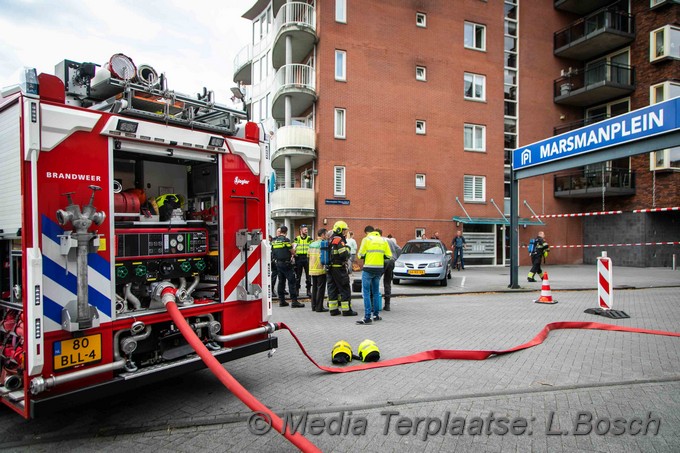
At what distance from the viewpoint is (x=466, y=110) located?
24.5 meters

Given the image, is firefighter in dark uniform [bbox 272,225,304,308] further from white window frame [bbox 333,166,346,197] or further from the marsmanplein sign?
white window frame [bbox 333,166,346,197]

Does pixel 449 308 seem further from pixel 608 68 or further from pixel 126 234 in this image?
pixel 608 68

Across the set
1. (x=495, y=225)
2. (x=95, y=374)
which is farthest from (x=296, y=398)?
(x=495, y=225)

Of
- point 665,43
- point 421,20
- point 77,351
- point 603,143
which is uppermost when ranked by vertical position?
point 421,20

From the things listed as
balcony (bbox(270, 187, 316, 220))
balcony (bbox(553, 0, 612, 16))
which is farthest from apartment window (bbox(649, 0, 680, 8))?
balcony (bbox(270, 187, 316, 220))

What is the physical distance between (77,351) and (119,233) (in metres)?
1.08

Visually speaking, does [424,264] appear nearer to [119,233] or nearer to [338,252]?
[338,252]

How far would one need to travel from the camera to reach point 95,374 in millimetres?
3734

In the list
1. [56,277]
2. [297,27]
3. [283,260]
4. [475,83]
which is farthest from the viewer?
[475,83]

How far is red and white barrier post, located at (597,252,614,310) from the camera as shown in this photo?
30.1 ft

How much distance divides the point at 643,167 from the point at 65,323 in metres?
27.5

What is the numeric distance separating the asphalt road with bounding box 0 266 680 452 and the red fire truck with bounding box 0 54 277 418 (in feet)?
1.62

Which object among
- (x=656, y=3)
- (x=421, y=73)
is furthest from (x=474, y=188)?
(x=656, y=3)

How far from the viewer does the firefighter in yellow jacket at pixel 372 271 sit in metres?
8.61
